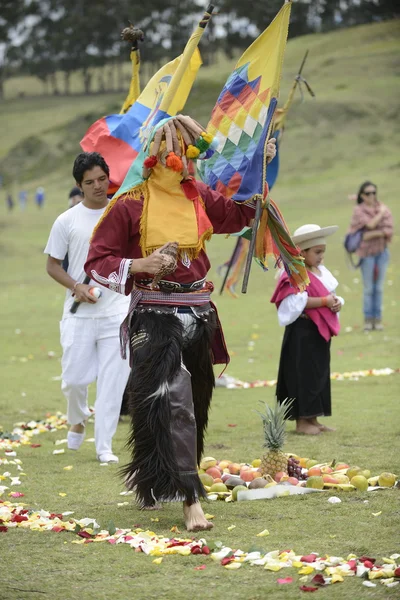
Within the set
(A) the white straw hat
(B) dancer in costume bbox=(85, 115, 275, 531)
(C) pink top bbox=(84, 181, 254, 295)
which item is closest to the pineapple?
(B) dancer in costume bbox=(85, 115, 275, 531)

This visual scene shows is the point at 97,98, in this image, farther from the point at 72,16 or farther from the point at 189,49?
the point at 189,49

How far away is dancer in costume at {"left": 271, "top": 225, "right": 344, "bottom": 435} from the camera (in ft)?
29.6

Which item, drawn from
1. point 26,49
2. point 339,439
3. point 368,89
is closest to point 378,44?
point 368,89

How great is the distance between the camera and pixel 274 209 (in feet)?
21.8

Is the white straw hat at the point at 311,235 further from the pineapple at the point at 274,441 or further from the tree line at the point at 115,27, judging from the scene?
the tree line at the point at 115,27

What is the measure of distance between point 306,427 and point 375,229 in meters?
8.26

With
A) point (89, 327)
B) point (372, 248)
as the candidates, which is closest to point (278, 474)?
point (89, 327)

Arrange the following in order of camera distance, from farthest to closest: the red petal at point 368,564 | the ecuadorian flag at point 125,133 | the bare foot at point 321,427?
1. the bare foot at point 321,427
2. the ecuadorian flag at point 125,133
3. the red petal at point 368,564

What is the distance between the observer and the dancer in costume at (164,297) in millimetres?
6027

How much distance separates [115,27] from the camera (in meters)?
90.4

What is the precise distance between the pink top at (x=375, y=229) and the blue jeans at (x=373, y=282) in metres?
0.12

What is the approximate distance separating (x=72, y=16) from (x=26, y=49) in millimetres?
9017

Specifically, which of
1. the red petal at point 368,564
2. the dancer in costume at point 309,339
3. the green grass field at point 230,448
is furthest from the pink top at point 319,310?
the red petal at point 368,564

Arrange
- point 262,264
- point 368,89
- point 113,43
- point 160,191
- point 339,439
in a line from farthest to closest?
point 113,43
point 368,89
point 339,439
point 262,264
point 160,191
